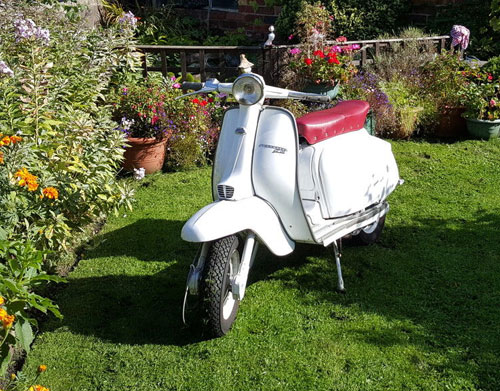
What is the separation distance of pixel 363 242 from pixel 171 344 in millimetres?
1719

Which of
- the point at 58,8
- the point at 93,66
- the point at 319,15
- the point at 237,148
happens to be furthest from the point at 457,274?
the point at 319,15

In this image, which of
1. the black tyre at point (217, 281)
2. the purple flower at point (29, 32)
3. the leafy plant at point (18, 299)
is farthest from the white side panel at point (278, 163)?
the purple flower at point (29, 32)

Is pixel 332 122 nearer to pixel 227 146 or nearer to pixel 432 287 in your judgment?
pixel 227 146

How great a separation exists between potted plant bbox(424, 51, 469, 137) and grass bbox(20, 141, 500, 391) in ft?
7.04

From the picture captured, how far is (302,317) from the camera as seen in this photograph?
11.6 ft

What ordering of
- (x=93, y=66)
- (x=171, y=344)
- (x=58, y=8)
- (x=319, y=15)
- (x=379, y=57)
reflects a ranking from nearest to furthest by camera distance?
1. (x=171, y=344)
2. (x=93, y=66)
3. (x=58, y=8)
4. (x=379, y=57)
5. (x=319, y=15)

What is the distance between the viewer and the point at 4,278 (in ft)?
8.86

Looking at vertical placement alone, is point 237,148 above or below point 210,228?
above

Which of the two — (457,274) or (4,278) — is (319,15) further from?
(4,278)

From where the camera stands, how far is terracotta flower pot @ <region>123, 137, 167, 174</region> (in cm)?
580

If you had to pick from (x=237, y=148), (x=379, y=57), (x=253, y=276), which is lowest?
(x=253, y=276)

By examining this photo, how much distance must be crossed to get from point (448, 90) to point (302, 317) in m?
4.61

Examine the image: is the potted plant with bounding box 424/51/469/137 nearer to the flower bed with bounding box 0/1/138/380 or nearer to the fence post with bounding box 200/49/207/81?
the fence post with bounding box 200/49/207/81

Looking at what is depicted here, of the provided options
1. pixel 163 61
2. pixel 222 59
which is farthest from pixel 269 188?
pixel 222 59
